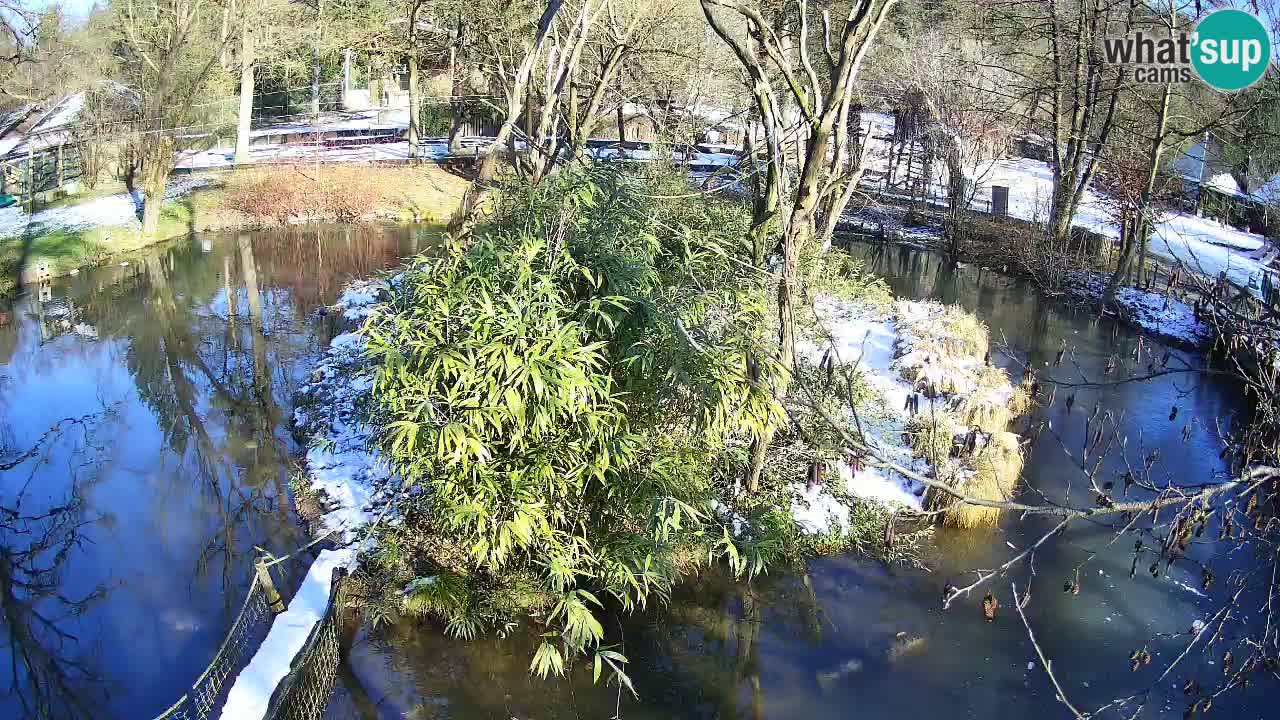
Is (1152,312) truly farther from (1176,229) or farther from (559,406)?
(559,406)

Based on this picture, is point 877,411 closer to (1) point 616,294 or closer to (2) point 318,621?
(1) point 616,294

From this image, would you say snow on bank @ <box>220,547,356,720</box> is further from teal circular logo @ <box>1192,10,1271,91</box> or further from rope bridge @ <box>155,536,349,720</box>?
teal circular logo @ <box>1192,10,1271,91</box>

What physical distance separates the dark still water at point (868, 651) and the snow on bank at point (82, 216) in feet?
49.8

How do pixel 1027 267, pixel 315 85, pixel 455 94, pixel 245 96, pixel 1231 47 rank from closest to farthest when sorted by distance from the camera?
1. pixel 1231 47
2. pixel 1027 267
3. pixel 245 96
4. pixel 455 94
5. pixel 315 85

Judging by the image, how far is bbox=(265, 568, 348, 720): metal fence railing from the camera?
6055 millimetres

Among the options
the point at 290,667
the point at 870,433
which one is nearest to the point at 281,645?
the point at 290,667

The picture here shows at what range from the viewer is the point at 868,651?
7562mm

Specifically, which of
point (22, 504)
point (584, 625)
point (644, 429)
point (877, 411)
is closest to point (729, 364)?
point (644, 429)

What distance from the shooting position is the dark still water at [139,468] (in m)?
7.32

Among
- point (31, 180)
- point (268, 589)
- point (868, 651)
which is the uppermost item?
point (31, 180)

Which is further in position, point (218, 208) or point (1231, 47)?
point (218, 208)

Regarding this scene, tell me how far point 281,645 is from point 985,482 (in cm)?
672

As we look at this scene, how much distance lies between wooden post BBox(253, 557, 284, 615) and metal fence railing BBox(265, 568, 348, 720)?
1.41ft

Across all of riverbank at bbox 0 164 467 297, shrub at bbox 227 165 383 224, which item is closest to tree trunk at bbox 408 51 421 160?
riverbank at bbox 0 164 467 297
